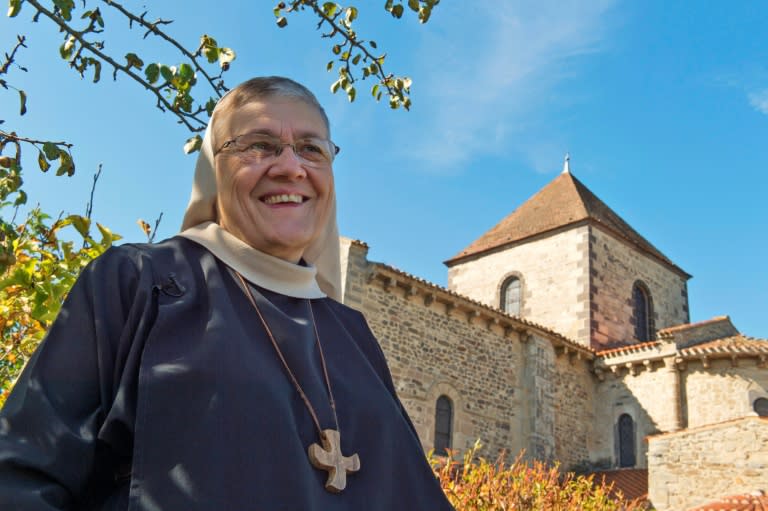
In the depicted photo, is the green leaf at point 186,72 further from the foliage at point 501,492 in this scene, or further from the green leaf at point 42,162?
the foliage at point 501,492

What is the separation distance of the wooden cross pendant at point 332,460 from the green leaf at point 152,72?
7.13ft

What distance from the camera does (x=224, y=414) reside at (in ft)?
4.75

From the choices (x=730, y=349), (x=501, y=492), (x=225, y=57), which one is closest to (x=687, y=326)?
(x=730, y=349)

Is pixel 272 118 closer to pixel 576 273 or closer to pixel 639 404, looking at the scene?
pixel 639 404

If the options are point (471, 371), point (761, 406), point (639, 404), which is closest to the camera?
point (471, 371)

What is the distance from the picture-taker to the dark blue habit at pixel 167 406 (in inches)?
53.4

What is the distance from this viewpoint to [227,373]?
1486 millimetres

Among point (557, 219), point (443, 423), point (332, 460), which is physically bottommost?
point (332, 460)

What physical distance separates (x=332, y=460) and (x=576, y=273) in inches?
775

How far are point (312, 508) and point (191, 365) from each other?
392 millimetres

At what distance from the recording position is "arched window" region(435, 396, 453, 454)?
13.9m

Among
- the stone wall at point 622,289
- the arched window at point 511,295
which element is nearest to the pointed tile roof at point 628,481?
the stone wall at point 622,289

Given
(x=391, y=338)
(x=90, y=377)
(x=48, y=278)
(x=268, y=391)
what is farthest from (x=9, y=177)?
(x=391, y=338)

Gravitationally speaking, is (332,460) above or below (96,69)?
below
